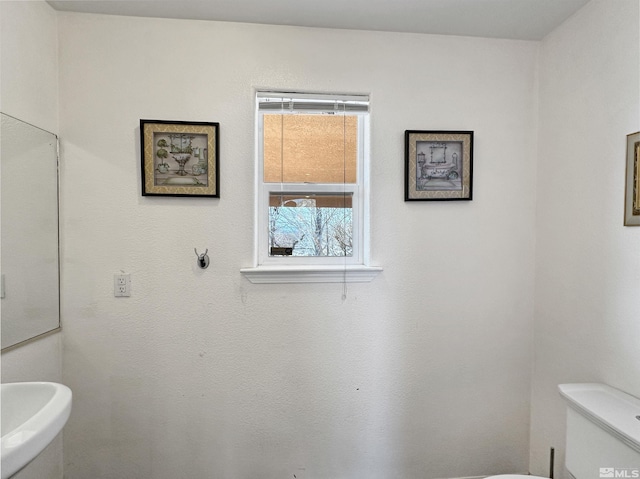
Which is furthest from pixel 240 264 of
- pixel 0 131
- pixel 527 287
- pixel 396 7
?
pixel 527 287

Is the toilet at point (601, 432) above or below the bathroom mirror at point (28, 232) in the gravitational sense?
below

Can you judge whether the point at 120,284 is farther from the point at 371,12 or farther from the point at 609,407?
the point at 609,407

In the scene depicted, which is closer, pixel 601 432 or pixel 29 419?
pixel 29 419

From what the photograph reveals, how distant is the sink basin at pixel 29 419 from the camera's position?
78 centimetres

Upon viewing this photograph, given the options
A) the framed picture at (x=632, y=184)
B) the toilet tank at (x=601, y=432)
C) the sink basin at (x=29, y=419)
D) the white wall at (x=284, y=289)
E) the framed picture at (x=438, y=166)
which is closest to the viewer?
the sink basin at (x=29, y=419)

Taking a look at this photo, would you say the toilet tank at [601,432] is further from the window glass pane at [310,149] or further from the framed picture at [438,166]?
the window glass pane at [310,149]

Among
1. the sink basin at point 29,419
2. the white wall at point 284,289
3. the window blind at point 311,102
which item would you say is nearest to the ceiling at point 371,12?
the white wall at point 284,289

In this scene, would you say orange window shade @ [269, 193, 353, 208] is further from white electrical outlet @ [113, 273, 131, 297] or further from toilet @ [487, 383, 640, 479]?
toilet @ [487, 383, 640, 479]

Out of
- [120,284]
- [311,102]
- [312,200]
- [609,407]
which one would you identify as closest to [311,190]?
[312,200]

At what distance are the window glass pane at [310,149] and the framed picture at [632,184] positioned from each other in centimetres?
110

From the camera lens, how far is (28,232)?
50.9 inches

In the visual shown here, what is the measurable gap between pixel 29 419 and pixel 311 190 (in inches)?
54.0

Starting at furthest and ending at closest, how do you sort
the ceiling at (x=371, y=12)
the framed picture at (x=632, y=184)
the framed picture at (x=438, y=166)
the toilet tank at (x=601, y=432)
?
1. the framed picture at (x=438, y=166)
2. the ceiling at (x=371, y=12)
3. the framed picture at (x=632, y=184)
4. the toilet tank at (x=601, y=432)

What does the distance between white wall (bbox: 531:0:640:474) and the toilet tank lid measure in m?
0.06
